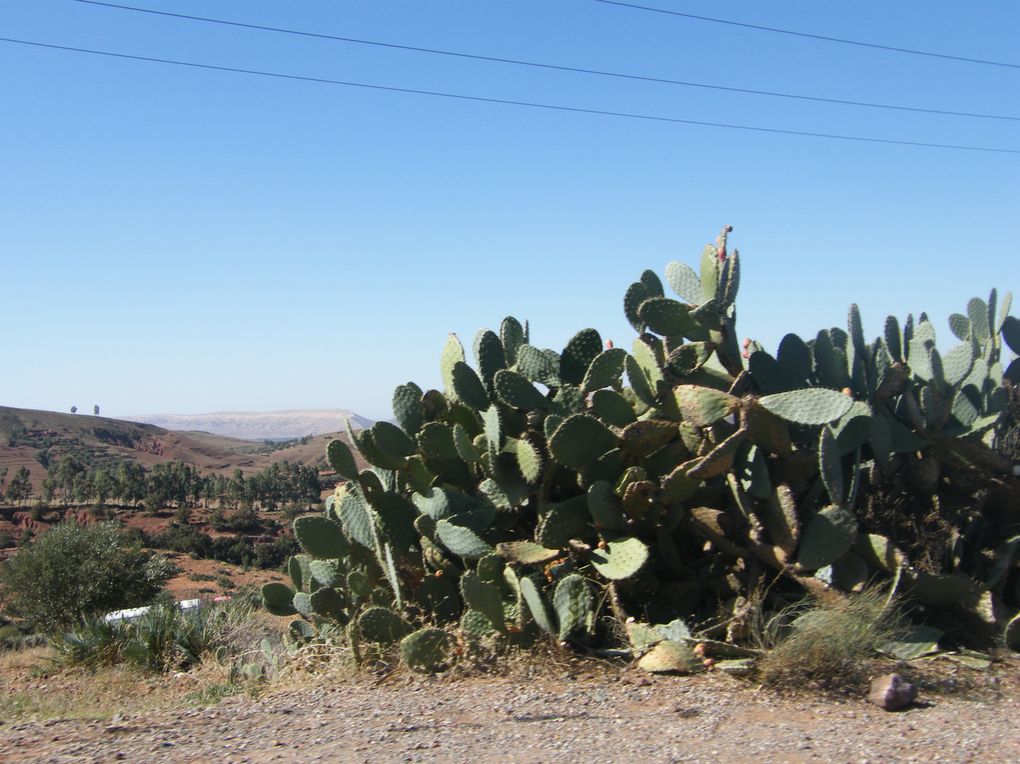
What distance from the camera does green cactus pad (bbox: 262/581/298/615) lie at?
860cm

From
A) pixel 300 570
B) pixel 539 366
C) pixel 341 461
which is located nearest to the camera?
pixel 539 366

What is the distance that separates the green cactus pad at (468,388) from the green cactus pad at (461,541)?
0.93 metres

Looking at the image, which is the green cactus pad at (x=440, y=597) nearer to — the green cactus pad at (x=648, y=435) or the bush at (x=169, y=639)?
the green cactus pad at (x=648, y=435)

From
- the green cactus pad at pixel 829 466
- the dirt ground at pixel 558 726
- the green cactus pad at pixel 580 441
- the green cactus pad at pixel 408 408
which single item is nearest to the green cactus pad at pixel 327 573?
the green cactus pad at pixel 408 408

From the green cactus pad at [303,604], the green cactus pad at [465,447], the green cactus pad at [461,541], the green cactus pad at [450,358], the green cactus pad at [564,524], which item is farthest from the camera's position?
the green cactus pad at [303,604]

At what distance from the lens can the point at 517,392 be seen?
22.0 ft

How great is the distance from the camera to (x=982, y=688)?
5.41 metres

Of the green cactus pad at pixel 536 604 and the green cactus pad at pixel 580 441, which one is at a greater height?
the green cactus pad at pixel 580 441

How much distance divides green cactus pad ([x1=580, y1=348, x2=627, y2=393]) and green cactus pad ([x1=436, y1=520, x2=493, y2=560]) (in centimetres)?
126

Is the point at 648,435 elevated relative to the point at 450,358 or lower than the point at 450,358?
lower

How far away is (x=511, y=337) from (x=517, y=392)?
97cm

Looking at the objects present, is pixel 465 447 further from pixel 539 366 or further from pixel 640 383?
pixel 640 383

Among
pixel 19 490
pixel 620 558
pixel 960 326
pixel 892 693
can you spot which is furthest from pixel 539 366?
pixel 19 490

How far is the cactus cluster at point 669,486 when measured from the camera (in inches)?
235
